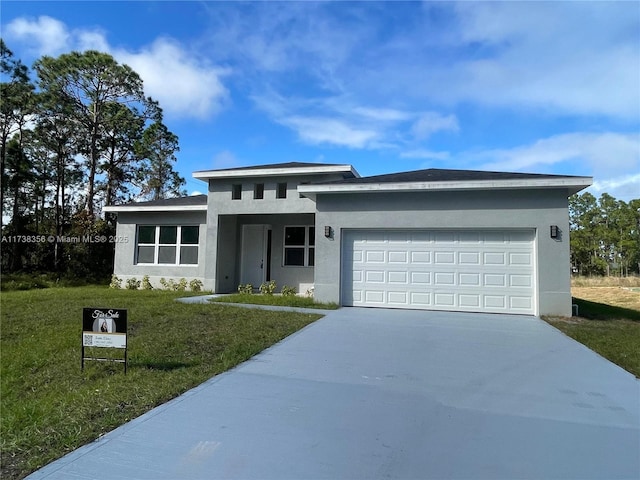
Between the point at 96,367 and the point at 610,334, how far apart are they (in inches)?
355

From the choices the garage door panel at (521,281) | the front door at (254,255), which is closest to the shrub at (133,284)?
the front door at (254,255)

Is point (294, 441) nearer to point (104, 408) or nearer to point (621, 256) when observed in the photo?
point (104, 408)

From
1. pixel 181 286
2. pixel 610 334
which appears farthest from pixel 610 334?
pixel 181 286

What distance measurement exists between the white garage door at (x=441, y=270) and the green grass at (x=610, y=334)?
47.3 inches

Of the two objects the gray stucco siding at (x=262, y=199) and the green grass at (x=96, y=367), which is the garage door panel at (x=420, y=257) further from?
the gray stucco siding at (x=262, y=199)

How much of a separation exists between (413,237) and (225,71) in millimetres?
8454

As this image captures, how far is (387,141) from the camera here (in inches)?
681

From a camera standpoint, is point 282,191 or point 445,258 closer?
point 445,258

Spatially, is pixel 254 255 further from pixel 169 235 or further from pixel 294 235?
pixel 169 235

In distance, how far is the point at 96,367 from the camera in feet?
17.4

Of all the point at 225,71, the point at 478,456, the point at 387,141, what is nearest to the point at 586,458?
the point at 478,456

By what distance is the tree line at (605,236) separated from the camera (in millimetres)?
30984

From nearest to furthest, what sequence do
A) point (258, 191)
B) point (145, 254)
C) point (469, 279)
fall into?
point (469, 279)
point (258, 191)
point (145, 254)

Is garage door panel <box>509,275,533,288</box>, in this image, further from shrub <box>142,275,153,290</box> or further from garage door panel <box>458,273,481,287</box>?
shrub <box>142,275,153,290</box>
